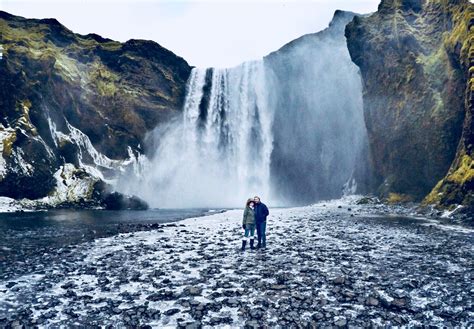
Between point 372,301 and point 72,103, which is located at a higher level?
point 72,103

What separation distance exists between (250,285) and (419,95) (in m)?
39.2

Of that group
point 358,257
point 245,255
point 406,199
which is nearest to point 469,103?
point 406,199

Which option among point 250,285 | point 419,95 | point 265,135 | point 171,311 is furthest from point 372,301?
point 265,135

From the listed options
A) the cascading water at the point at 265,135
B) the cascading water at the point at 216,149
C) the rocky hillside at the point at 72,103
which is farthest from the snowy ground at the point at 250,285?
the cascading water at the point at 216,149

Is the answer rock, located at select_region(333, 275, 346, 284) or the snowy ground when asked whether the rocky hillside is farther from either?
rock, located at select_region(333, 275, 346, 284)

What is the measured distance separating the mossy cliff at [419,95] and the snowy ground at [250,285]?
17.9 m

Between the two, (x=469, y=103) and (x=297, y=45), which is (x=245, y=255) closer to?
(x=469, y=103)

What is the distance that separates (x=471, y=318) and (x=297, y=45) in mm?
75120

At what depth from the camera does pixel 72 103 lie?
182 ft

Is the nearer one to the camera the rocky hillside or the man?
the man

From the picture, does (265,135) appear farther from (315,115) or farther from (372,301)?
(372,301)

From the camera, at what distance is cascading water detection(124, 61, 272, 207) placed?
65.5 metres

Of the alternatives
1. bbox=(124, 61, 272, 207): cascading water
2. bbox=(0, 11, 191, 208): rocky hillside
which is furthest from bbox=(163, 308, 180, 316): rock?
bbox=(124, 61, 272, 207): cascading water

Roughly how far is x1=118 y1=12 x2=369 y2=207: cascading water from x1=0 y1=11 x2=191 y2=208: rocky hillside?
18.5 ft
